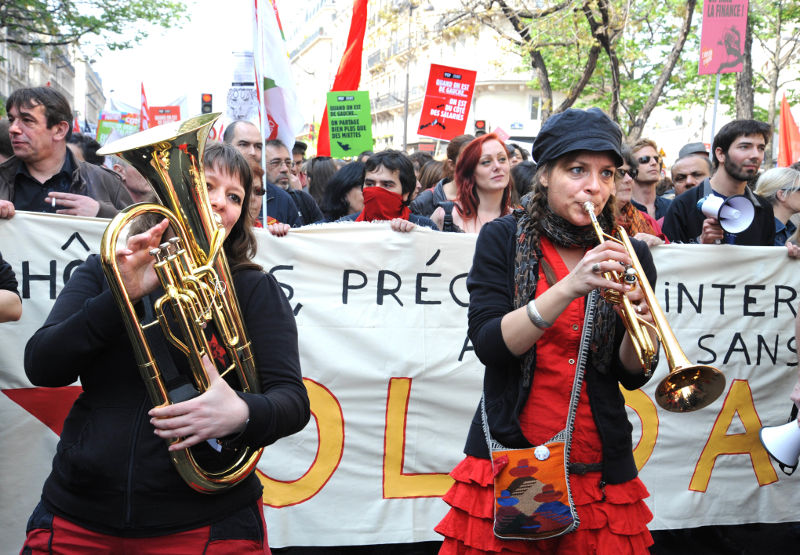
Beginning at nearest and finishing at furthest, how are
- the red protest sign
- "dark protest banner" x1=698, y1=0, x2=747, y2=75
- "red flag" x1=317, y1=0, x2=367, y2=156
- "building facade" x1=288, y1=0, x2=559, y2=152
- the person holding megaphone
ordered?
the person holding megaphone → "dark protest banner" x1=698, y1=0, x2=747, y2=75 → "red flag" x1=317, y1=0, x2=367, y2=156 → the red protest sign → "building facade" x1=288, y1=0, x2=559, y2=152

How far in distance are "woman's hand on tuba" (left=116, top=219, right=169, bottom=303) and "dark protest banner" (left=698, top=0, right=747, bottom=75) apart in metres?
7.51

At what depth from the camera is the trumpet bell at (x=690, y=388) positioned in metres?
1.98

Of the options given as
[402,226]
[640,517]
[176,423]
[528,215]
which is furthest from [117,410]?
[402,226]

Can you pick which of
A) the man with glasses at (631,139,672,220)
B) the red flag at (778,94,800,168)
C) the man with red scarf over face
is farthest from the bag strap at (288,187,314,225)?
the red flag at (778,94,800,168)

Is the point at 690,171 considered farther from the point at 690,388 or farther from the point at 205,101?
the point at 205,101

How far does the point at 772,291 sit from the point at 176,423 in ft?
12.4

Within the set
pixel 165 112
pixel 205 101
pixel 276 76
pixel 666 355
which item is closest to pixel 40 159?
pixel 276 76

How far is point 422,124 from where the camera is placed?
9984mm

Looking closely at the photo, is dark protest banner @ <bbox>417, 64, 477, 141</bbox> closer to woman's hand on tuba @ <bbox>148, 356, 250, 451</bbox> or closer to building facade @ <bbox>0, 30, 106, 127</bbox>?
woman's hand on tuba @ <bbox>148, 356, 250, 451</bbox>

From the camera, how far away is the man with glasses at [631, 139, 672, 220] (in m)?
6.07

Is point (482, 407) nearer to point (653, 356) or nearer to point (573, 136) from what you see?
point (653, 356)

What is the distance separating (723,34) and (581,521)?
7.33m

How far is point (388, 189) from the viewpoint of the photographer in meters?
4.96

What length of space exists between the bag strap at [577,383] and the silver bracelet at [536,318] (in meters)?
0.20
